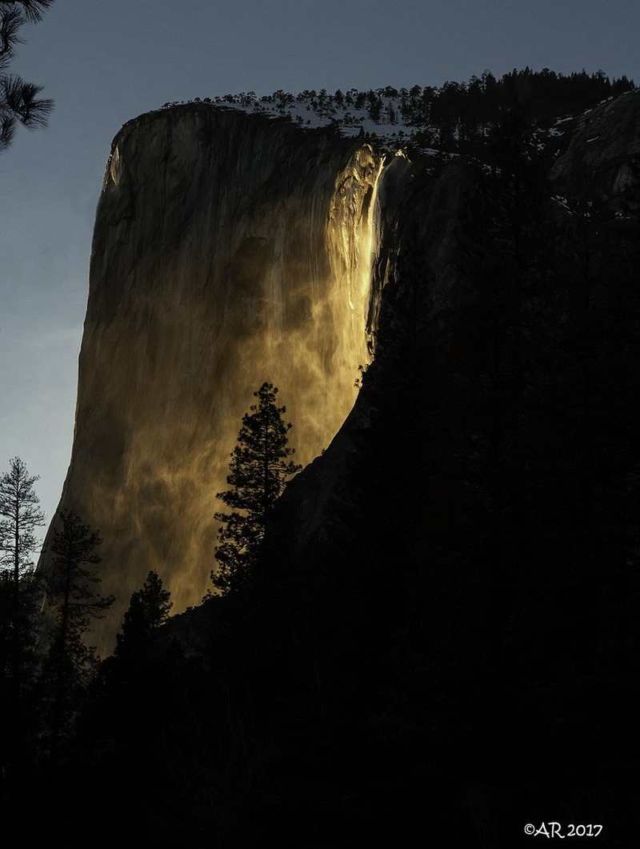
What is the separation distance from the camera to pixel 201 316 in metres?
62.2

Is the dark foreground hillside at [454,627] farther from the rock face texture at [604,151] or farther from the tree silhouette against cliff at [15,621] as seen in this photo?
the rock face texture at [604,151]

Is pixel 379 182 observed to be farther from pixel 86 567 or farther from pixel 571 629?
pixel 571 629

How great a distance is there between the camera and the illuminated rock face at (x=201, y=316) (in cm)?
5512

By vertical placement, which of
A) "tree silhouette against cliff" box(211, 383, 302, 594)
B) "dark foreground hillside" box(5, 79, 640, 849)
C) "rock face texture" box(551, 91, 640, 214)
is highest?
"rock face texture" box(551, 91, 640, 214)

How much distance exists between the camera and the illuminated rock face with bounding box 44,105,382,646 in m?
55.1

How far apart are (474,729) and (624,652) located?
3.89m

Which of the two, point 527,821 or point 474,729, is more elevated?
point 474,729

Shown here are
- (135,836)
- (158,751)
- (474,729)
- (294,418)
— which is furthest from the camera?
(294,418)

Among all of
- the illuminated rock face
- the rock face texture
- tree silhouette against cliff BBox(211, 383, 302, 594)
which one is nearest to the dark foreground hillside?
tree silhouette against cliff BBox(211, 383, 302, 594)

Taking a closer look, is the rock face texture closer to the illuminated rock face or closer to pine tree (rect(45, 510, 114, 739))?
the illuminated rock face

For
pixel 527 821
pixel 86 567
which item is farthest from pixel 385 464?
pixel 86 567

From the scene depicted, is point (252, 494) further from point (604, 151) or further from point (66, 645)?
point (604, 151)

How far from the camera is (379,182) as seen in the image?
50.6m

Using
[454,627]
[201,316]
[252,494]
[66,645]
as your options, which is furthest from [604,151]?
[454,627]
